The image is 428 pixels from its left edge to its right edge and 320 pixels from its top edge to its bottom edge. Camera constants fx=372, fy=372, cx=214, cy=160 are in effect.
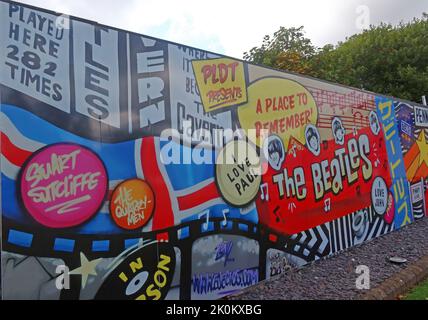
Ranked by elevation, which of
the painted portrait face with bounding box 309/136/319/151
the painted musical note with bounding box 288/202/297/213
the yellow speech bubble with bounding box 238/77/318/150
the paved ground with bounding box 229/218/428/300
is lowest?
the paved ground with bounding box 229/218/428/300

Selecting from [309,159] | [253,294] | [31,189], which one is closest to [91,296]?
[31,189]

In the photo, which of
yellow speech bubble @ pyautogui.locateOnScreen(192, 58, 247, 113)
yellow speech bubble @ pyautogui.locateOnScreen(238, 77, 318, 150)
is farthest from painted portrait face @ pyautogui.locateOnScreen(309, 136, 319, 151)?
yellow speech bubble @ pyautogui.locateOnScreen(192, 58, 247, 113)

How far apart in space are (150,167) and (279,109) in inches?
90.5

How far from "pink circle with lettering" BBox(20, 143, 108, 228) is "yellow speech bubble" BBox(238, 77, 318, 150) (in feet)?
6.78

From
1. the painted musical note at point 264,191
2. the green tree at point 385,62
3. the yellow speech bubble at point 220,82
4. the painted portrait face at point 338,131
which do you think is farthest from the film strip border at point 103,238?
the green tree at point 385,62

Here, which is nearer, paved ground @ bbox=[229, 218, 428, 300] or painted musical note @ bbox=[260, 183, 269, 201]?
paved ground @ bbox=[229, 218, 428, 300]

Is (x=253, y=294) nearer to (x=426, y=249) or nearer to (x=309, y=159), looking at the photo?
(x=309, y=159)

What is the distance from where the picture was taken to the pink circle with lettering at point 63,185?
9.86 feet

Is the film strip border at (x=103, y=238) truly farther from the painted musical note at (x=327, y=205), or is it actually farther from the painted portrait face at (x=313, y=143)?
the painted portrait face at (x=313, y=143)

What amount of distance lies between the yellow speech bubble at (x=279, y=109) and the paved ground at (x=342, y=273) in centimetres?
178

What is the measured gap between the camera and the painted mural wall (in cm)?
300

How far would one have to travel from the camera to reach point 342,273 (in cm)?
503

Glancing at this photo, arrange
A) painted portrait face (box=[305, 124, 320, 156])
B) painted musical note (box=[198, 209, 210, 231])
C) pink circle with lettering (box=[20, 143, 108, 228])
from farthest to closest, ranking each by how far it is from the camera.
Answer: painted portrait face (box=[305, 124, 320, 156]) < painted musical note (box=[198, 209, 210, 231]) < pink circle with lettering (box=[20, 143, 108, 228])

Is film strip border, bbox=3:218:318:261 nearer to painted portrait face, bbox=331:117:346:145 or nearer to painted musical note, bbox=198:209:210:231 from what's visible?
painted musical note, bbox=198:209:210:231
